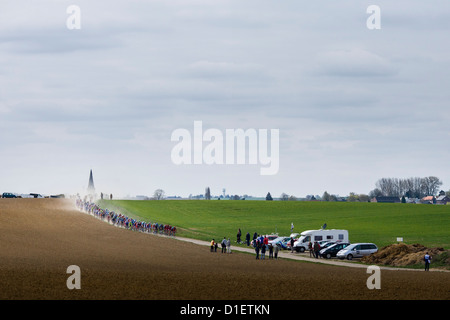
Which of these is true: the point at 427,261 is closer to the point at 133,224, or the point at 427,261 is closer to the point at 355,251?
the point at 355,251

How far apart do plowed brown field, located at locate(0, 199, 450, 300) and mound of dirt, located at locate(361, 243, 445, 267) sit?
6347mm

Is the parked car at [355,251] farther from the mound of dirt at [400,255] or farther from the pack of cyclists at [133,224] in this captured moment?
the pack of cyclists at [133,224]

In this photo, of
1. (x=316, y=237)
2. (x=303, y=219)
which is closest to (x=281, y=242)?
(x=316, y=237)

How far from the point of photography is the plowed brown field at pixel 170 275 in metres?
33.3

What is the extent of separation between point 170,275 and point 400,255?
24.4m

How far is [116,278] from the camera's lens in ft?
125

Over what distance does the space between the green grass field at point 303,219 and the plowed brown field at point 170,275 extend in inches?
855

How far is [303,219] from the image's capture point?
123625 mm

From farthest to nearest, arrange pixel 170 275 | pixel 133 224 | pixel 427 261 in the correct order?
pixel 133 224, pixel 427 261, pixel 170 275

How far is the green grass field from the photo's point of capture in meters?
85.4

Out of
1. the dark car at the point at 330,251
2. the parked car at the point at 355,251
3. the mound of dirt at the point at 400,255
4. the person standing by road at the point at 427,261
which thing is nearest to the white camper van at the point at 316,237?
the dark car at the point at 330,251
